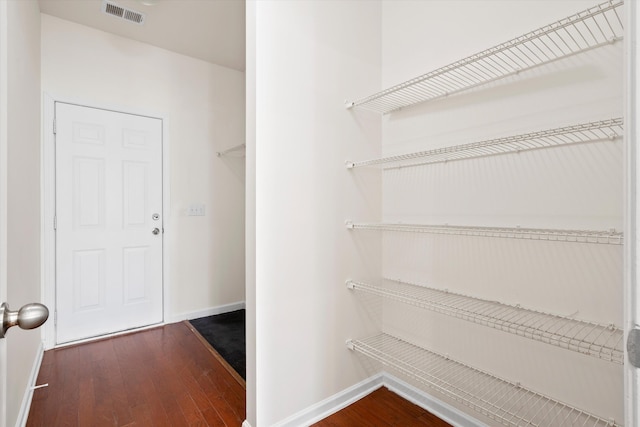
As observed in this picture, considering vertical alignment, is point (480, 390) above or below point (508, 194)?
below

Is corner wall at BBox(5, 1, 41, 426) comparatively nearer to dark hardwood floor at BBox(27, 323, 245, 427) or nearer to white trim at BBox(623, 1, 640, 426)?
dark hardwood floor at BBox(27, 323, 245, 427)

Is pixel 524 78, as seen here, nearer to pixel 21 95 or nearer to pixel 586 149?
pixel 586 149

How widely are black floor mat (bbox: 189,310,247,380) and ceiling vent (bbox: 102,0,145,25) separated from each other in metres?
2.75

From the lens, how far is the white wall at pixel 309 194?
1495 millimetres

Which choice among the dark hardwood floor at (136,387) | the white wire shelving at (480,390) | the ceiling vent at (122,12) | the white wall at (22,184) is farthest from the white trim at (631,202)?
the ceiling vent at (122,12)

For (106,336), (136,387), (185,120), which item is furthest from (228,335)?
(185,120)

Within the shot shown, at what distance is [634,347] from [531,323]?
40.9 inches

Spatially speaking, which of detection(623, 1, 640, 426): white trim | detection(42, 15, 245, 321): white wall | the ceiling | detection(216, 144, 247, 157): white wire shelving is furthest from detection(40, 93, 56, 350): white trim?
detection(623, 1, 640, 426): white trim

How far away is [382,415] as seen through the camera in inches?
66.2

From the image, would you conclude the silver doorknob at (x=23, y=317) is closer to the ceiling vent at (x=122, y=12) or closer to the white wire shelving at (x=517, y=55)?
the white wire shelving at (x=517, y=55)

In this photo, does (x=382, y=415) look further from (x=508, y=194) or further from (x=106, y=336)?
(x=106, y=336)

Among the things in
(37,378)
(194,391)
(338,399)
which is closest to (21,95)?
(37,378)

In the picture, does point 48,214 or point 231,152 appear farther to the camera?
point 231,152

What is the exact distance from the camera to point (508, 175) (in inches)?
55.4
